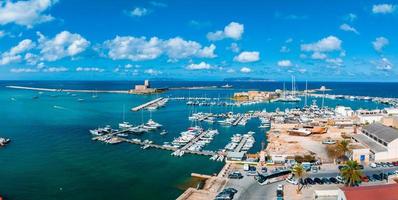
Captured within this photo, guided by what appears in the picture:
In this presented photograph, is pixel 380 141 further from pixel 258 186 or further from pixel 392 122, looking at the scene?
pixel 258 186

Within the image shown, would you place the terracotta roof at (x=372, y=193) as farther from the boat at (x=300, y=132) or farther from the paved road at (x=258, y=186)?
the boat at (x=300, y=132)

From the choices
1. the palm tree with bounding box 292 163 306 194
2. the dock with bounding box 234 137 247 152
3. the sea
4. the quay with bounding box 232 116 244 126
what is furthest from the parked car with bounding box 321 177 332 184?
the quay with bounding box 232 116 244 126

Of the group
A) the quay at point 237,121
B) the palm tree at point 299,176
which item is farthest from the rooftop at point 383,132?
the quay at point 237,121

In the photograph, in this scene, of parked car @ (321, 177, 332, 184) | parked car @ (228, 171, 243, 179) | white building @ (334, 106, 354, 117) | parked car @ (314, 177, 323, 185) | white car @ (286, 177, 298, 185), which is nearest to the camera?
parked car @ (314, 177, 323, 185)

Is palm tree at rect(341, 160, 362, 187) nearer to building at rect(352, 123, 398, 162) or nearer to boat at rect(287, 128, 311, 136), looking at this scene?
building at rect(352, 123, 398, 162)

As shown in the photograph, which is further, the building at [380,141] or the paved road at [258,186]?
the building at [380,141]

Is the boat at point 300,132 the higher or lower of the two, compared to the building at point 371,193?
lower

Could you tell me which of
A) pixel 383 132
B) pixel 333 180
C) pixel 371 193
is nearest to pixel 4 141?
pixel 333 180
